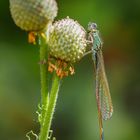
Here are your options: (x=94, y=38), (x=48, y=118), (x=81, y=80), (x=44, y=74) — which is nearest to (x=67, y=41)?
(x=44, y=74)

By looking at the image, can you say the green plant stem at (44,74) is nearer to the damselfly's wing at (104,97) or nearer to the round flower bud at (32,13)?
the round flower bud at (32,13)

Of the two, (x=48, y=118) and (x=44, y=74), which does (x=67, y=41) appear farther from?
(x=48, y=118)

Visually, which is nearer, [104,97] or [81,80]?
[104,97]

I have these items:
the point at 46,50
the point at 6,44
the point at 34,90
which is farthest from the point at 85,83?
the point at 46,50

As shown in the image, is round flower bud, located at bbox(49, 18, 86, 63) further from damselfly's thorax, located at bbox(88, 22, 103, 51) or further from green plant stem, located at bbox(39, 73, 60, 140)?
damselfly's thorax, located at bbox(88, 22, 103, 51)

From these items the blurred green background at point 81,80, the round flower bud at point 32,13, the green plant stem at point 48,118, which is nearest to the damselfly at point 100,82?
the green plant stem at point 48,118

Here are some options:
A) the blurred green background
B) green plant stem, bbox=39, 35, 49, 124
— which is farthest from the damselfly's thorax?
the blurred green background

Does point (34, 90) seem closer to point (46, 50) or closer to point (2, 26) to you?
point (2, 26)
